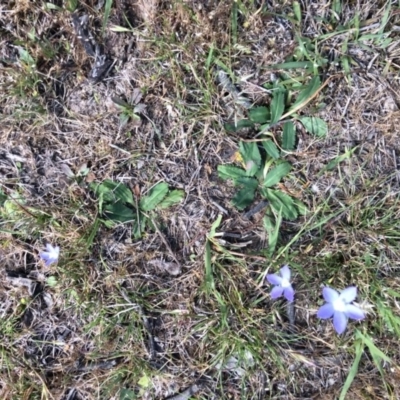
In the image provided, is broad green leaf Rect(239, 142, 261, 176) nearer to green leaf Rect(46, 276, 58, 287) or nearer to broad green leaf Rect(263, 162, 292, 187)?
broad green leaf Rect(263, 162, 292, 187)

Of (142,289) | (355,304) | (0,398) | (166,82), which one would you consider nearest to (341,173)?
(355,304)

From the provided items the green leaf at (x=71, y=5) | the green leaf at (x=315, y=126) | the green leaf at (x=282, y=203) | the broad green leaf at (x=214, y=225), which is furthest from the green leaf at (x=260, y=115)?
the green leaf at (x=71, y=5)

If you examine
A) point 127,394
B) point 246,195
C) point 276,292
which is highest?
point 246,195

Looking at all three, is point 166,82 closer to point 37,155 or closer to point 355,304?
point 37,155

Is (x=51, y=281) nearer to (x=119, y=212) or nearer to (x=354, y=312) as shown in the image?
(x=119, y=212)

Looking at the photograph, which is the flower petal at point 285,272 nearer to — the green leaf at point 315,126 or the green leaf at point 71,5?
the green leaf at point 315,126

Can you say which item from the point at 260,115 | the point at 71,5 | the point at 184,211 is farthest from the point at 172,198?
the point at 71,5
